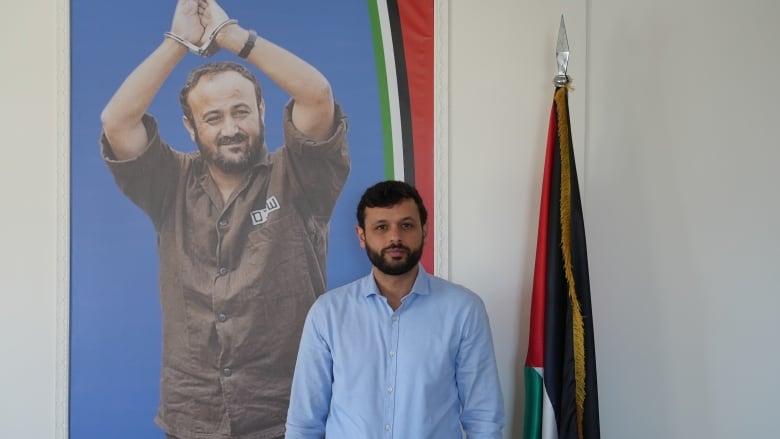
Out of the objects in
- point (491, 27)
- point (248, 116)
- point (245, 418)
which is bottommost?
point (245, 418)

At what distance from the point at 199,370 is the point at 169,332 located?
17 cm

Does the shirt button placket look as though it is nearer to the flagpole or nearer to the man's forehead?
the man's forehead

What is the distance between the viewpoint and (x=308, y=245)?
7.39 feet

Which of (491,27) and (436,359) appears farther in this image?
(491,27)

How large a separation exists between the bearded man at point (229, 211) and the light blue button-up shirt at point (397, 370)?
1.28 ft

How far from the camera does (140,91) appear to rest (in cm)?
224

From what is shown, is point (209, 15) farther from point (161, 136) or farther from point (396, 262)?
point (396, 262)

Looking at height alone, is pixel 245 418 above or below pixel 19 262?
below

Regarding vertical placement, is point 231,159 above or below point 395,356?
above

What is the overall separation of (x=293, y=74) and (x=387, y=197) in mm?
691

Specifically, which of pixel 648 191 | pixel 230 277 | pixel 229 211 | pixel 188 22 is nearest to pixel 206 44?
pixel 188 22

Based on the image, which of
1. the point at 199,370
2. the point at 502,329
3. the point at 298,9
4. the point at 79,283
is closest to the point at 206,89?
the point at 298,9

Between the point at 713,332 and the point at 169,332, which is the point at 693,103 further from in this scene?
the point at 169,332

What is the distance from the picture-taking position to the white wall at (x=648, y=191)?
231cm
